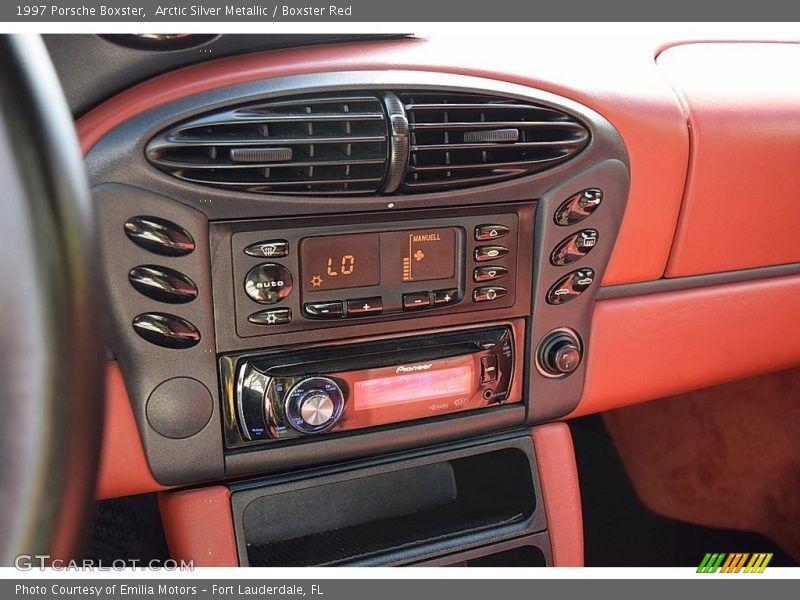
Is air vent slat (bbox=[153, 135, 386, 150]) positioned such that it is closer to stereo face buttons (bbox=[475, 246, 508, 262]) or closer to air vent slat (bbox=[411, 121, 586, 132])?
air vent slat (bbox=[411, 121, 586, 132])

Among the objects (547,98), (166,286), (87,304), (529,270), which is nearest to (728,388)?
(529,270)

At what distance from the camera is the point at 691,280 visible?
1.37 m

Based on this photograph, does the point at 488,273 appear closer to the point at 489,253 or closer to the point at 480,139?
the point at 489,253

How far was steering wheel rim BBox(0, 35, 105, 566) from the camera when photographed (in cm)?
51

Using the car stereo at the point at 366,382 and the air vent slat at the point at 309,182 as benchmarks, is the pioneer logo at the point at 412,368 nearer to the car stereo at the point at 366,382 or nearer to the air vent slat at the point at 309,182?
the car stereo at the point at 366,382

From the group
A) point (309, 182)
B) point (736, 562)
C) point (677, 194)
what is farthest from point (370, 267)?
point (736, 562)

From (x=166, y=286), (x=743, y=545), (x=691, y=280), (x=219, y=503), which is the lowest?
(x=743, y=545)

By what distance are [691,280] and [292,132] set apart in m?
0.71

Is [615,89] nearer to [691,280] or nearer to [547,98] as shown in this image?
[547,98]

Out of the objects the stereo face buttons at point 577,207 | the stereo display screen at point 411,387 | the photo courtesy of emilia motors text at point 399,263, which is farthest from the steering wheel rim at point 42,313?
the stereo face buttons at point 577,207

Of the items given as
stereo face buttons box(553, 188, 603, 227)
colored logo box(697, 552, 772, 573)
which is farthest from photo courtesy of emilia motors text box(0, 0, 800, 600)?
colored logo box(697, 552, 772, 573)

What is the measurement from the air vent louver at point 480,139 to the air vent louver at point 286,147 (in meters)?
0.05

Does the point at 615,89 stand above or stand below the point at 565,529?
above

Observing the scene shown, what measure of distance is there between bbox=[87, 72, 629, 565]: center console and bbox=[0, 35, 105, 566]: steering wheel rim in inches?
15.7
